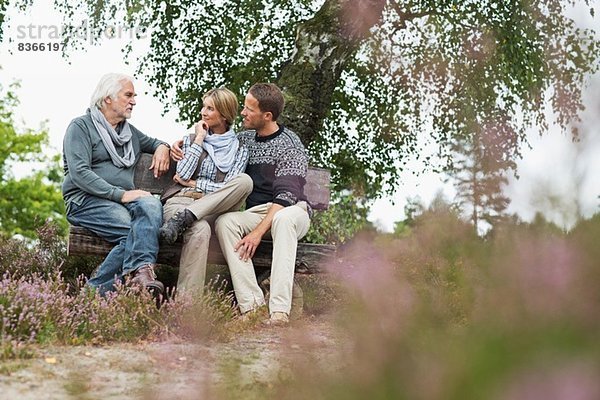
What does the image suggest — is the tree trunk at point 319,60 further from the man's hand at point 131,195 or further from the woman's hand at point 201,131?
the man's hand at point 131,195

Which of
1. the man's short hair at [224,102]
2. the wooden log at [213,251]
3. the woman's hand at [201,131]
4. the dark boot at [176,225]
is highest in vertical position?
the man's short hair at [224,102]

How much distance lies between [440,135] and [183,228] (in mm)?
7570

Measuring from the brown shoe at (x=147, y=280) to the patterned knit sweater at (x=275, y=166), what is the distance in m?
1.03

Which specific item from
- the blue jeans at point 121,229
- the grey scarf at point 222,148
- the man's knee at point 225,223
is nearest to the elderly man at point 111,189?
the blue jeans at point 121,229

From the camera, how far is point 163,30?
12.2 meters

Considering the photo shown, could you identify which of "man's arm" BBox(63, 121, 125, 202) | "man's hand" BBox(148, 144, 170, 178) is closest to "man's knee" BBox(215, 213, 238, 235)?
"man's arm" BBox(63, 121, 125, 202)

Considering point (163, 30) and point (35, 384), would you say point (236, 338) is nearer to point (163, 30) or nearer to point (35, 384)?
point (35, 384)

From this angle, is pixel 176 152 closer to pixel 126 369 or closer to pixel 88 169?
pixel 88 169

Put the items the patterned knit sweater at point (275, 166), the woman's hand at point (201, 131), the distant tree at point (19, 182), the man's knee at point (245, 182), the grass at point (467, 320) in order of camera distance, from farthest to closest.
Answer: the distant tree at point (19, 182) → the woman's hand at point (201, 131) → the patterned knit sweater at point (275, 166) → the man's knee at point (245, 182) → the grass at point (467, 320)

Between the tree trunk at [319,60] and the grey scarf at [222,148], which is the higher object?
the tree trunk at [319,60]

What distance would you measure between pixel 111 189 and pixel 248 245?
3.48ft

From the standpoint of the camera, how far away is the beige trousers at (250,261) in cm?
593

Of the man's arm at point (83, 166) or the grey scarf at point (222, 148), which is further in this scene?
the grey scarf at point (222, 148)

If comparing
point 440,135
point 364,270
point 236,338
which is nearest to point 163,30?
point 440,135
